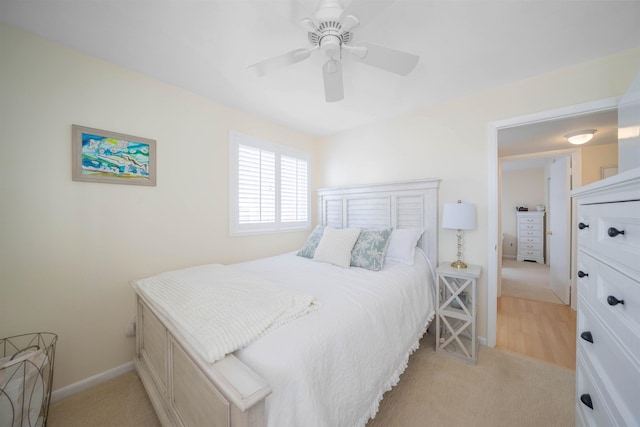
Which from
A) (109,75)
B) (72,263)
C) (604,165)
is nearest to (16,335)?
(72,263)

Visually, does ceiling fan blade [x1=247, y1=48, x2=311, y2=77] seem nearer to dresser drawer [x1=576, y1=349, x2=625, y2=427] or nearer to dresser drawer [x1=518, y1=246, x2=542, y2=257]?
dresser drawer [x1=576, y1=349, x2=625, y2=427]

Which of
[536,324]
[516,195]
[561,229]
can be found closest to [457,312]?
[536,324]

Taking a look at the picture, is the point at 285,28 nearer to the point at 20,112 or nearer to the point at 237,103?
the point at 237,103

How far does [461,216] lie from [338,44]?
1761 millimetres

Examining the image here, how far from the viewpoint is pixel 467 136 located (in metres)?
2.36

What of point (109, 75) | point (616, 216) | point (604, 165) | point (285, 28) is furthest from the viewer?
point (604, 165)

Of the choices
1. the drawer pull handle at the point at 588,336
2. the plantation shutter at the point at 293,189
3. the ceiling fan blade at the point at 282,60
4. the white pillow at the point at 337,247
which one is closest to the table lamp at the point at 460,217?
the white pillow at the point at 337,247

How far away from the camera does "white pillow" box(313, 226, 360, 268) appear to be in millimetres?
2238

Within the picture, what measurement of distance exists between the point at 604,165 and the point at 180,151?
5.21m

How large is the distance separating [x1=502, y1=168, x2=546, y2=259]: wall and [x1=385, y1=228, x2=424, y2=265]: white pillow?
18.0 ft

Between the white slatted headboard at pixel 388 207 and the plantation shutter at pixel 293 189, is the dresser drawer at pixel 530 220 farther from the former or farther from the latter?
the plantation shutter at pixel 293 189

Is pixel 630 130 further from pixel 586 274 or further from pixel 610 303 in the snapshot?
pixel 610 303

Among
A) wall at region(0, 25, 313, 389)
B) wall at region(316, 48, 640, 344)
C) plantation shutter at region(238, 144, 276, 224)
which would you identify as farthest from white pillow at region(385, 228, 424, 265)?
wall at region(0, 25, 313, 389)

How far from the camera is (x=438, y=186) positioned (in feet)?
8.18
